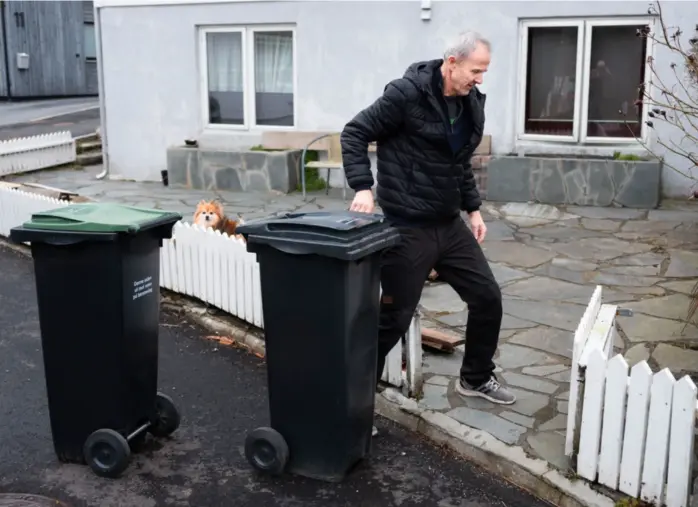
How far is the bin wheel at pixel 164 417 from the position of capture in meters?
4.52

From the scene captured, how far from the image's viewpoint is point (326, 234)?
3.77 m

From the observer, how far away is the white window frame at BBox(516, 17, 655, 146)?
1061cm

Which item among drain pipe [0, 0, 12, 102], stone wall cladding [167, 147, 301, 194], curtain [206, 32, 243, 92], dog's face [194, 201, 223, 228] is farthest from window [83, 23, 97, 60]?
dog's face [194, 201, 223, 228]

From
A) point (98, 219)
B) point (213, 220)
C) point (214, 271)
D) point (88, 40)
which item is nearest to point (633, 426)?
point (98, 219)

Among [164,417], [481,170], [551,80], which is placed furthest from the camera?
[551,80]

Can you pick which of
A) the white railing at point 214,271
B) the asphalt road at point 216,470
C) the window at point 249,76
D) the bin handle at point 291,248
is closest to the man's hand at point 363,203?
the bin handle at point 291,248

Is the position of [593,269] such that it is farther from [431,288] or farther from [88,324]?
[88,324]

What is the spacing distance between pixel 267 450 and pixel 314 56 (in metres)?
8.52

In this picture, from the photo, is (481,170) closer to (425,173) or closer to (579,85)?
(579,85)

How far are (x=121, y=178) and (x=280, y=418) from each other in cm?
999

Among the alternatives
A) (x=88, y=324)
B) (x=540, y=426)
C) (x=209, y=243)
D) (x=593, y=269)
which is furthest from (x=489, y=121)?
(x=88, y=324)

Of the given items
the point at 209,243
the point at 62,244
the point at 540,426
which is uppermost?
the point at 62,244

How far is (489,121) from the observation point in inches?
439

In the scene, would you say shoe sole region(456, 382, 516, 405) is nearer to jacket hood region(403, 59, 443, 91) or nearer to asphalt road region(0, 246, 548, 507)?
asphalt road region(0, 246, 548, 507)
